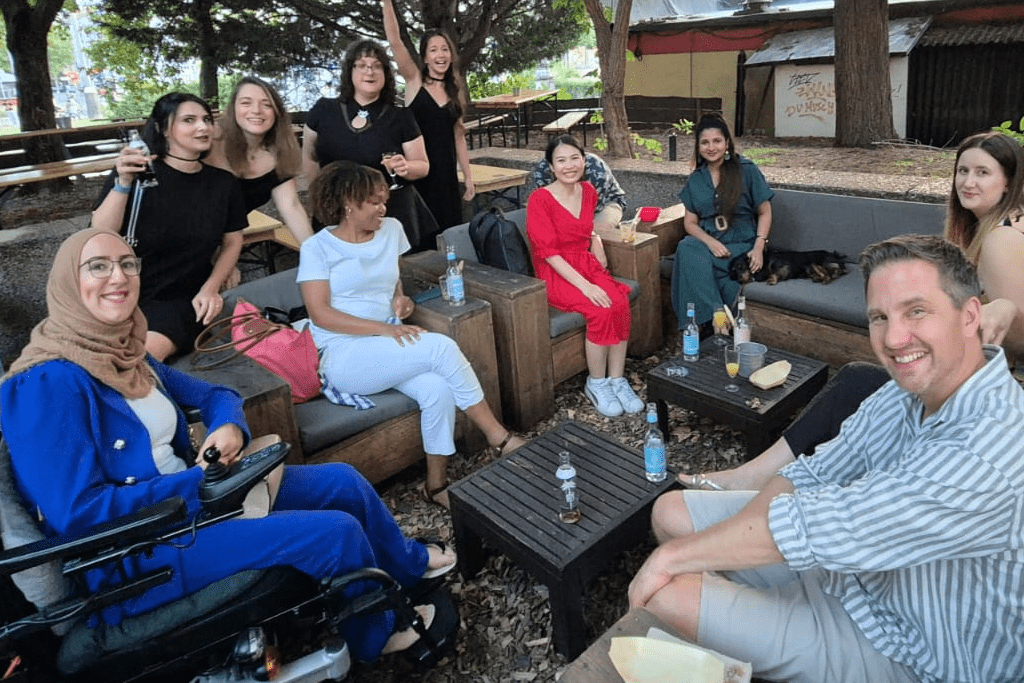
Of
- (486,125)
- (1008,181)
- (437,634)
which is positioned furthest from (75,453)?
(486,125)

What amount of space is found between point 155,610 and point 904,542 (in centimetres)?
176

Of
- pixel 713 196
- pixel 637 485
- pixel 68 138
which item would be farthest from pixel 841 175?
pixel 68 138

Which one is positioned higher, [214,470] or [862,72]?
[862,72]

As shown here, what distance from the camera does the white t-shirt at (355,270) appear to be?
3141mm

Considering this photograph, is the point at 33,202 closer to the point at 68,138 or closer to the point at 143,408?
the point at 68,138

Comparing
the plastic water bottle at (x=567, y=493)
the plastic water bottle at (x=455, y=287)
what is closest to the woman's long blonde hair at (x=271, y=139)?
the plastic water bottle at (x=455, y=287)

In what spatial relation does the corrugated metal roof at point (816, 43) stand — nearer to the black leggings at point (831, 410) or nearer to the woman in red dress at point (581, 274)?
the woman in red dress at point (581, 274)

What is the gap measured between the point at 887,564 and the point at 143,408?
1942 mm

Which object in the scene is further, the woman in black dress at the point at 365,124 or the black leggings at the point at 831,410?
the woman in black dress at the point at 365,124

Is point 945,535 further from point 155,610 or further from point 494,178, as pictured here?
point 494,178

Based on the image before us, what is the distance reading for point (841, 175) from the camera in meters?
4.88

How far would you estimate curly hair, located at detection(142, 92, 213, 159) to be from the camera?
9.53 feet

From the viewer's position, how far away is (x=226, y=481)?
1.80 m

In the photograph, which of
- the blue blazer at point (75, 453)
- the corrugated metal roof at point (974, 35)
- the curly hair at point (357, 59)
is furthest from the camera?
the corrugated metal roof at point (974, 35)
